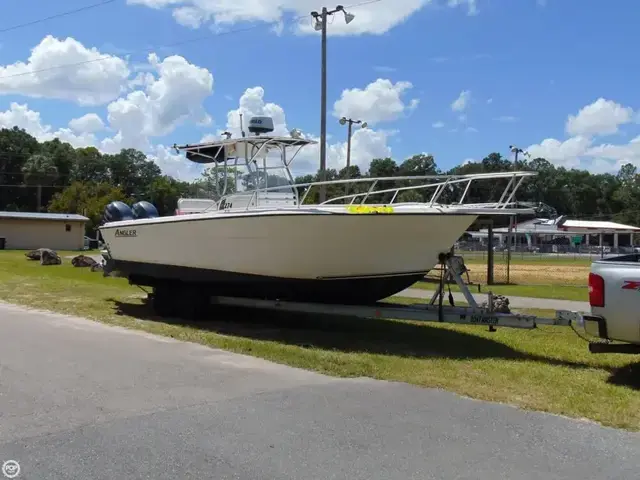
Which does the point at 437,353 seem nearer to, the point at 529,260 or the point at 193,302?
Result: the point at 193,302

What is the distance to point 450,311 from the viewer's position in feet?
28.8

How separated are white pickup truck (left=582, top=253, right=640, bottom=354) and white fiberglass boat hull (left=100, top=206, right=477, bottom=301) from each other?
211 cm

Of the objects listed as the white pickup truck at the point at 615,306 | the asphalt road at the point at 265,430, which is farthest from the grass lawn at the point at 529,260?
the asphalt road at the point at 265,430

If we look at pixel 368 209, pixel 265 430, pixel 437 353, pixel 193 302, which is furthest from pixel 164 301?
pixel 265 430

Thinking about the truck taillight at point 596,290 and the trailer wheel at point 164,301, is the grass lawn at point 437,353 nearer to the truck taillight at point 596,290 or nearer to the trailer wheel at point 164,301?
the trailer wheel at point 164,301

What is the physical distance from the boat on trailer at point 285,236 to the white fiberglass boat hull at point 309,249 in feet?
0.05

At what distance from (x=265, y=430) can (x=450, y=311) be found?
419 cm

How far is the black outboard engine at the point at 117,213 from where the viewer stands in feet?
42.5

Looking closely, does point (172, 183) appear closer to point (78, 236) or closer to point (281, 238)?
point (78, 236)

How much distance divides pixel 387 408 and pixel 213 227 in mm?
4947

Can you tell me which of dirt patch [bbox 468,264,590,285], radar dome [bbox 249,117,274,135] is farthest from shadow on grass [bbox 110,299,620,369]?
dirt patch [bbox 468,264,590,285]

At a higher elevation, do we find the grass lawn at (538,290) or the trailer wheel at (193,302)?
the trailer wheel at (193,302)

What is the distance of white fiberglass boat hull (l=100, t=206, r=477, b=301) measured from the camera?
28.7 ft

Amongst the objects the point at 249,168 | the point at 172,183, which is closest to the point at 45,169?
the point at 172,183
